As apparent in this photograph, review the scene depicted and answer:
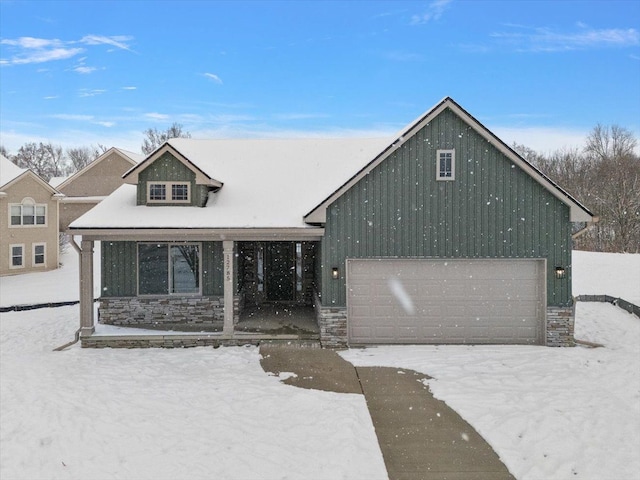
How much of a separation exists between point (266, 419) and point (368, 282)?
16.9 feet

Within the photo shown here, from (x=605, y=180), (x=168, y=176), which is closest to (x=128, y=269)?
(x=168, y=176)

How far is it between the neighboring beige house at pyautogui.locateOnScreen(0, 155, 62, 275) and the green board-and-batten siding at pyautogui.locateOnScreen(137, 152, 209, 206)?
57.6ft

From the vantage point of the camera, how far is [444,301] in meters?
11.3

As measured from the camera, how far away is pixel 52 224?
2669 centimetres

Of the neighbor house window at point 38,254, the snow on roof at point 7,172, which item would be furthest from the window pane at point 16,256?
the snow on roof at point 7,172

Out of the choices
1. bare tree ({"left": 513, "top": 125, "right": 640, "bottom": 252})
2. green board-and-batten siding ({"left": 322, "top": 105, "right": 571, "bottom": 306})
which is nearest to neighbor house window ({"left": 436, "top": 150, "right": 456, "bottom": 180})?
green board-and-batten siding ({"left": 322, "top": 105, "right": 571, "bottom": 306})

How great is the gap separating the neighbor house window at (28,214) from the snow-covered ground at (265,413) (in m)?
16.7

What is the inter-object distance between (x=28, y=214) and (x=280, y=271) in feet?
63.4

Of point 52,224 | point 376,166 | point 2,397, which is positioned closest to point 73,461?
point 2,397

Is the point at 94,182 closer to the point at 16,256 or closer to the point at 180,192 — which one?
the point at 16,256

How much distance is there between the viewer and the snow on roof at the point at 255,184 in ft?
36.9

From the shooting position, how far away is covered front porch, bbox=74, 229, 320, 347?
11.2 m

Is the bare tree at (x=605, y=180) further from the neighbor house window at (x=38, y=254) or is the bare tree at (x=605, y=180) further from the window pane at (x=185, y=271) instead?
the neighbor house window at (x=38, y=254)

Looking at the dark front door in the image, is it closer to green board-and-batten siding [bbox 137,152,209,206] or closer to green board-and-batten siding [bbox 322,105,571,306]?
green board-and-batten siding [bbox 137,152,209,206]
